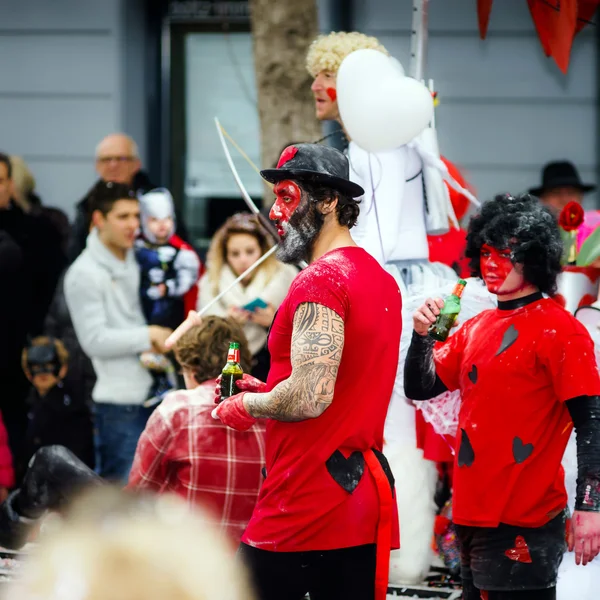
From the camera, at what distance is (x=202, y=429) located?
403 centimetres

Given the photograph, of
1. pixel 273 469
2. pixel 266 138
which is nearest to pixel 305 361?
pixel 273 469

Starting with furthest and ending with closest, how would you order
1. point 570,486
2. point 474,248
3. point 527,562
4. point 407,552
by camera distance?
point 407,552, point 570,486, point 474,248, point 527,562

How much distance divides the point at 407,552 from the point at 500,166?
4.83 metres

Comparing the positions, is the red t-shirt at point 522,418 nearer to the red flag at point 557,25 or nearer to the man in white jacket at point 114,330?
the red flag at point 557,25

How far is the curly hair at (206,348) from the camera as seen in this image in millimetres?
4137

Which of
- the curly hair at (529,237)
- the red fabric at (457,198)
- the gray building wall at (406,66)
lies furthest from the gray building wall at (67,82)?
the curly hair at (529,237)

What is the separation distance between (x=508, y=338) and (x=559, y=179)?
13.6 ft

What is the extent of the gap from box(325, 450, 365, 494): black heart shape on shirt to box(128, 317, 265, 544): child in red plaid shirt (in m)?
1.13

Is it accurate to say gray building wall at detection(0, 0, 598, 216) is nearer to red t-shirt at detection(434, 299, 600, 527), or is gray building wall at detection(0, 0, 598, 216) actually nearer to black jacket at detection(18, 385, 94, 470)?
black jacket at detection(18, 385, 94, 470)

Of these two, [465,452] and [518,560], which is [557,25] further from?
[518,560]

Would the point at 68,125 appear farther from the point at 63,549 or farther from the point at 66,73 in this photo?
the point at 63,549

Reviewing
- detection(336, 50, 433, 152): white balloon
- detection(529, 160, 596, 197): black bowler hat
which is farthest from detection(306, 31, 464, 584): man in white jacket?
detection(529, 160, 596, 197): black bowler hat

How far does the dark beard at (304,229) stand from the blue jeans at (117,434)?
2.79 metres

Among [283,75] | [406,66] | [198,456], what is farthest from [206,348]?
[406,66]
